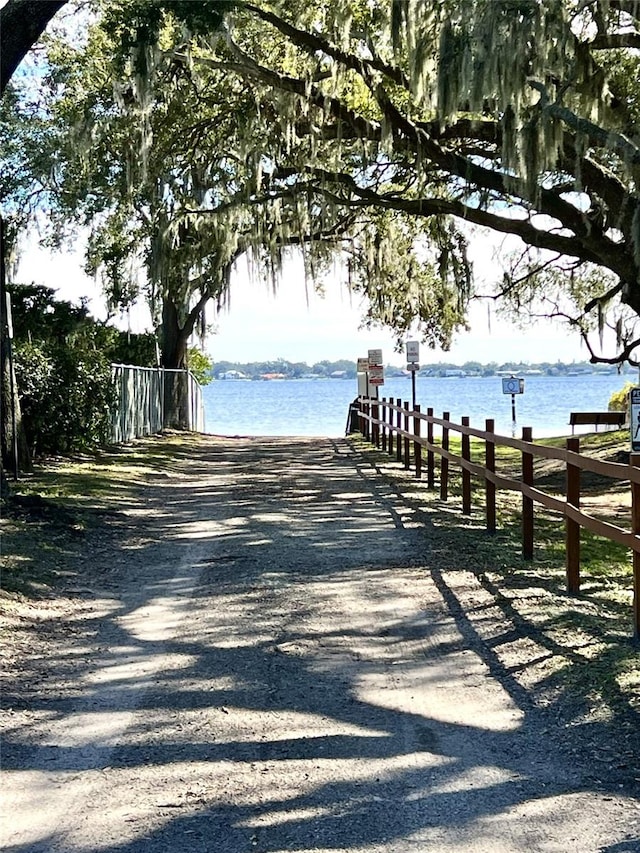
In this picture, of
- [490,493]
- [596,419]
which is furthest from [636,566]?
[596,419]

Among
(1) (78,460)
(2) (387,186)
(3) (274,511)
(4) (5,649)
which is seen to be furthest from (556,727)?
(2) (387,186)

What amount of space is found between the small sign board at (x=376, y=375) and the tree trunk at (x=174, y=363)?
20.6 feet

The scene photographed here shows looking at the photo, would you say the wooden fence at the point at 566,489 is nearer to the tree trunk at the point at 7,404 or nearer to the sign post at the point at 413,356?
the tree trunk at the point at 7,404

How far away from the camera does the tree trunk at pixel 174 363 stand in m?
29.8

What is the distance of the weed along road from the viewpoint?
147 inches

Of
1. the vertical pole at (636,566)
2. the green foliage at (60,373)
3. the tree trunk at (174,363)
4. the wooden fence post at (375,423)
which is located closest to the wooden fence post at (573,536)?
the vertical pole at (636,566)

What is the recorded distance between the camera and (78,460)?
680 inches

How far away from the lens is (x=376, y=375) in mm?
26812

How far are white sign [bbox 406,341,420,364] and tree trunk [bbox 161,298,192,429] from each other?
9.58 meters

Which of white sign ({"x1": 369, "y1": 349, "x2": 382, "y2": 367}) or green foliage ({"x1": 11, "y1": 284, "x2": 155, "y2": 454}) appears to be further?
white sign ({"x1": 369, "y1": 349, "x2": 382, "y2": 367})

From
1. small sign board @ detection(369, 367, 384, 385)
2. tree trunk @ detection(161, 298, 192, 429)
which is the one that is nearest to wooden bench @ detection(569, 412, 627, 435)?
small sign board @ detection(369, 367, 384, 385)

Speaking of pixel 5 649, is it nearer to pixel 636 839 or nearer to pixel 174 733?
pixel 174 733

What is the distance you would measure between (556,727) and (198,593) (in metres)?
3.58

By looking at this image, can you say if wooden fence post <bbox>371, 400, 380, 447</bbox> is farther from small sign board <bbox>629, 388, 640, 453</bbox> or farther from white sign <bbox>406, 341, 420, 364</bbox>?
small sign board <bbox>629, 388, 640, 453</bbox>
